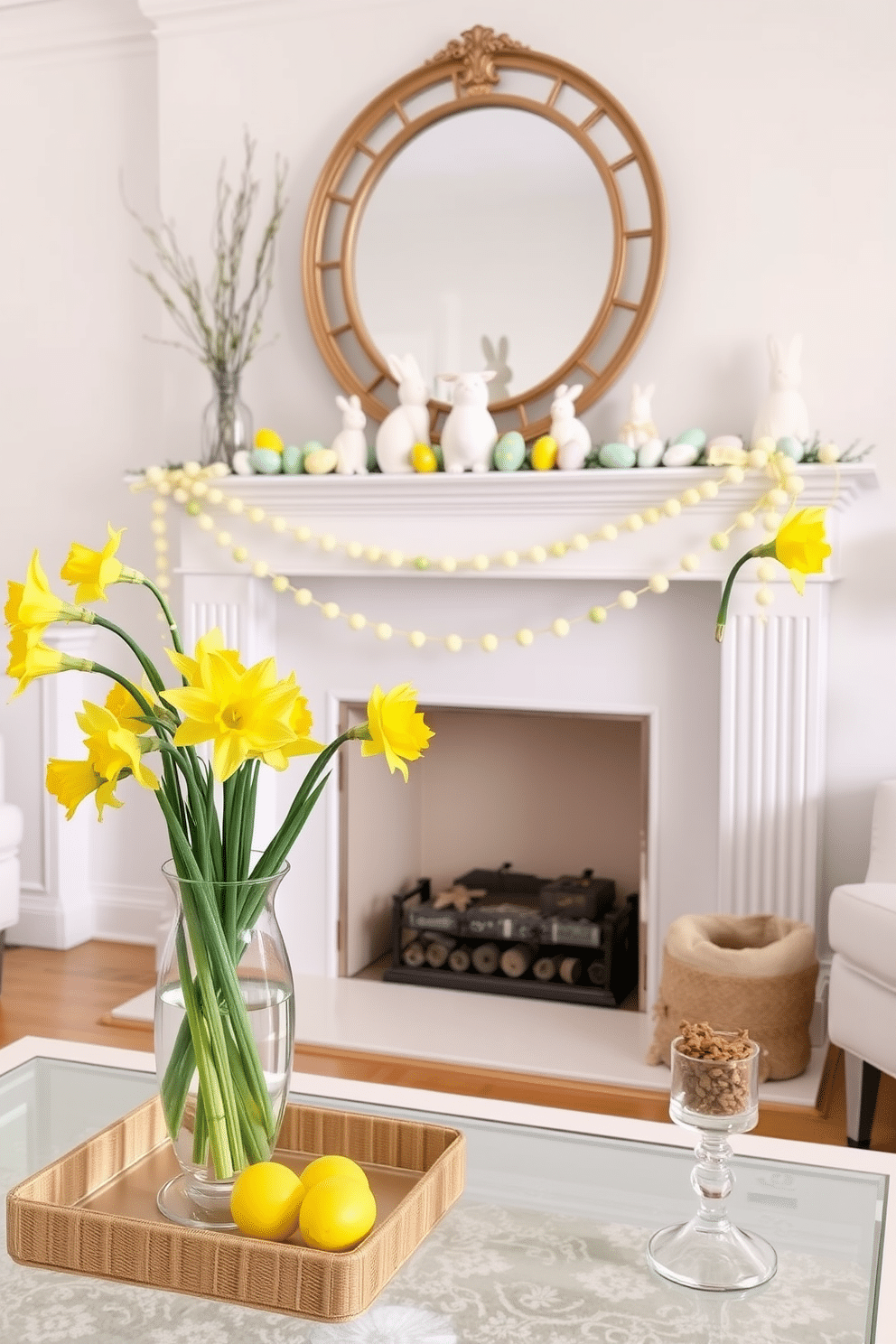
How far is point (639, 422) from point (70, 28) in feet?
6.67

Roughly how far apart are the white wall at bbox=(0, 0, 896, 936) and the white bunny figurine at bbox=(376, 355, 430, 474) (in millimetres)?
313

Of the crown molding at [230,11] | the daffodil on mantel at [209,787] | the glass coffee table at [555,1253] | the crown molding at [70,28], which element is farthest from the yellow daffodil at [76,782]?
the crown molding at [70,28]

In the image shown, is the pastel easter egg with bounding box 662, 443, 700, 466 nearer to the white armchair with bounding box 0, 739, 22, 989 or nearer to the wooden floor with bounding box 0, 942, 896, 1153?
the wooden floor with bounding box 0, 942, 896, 1153

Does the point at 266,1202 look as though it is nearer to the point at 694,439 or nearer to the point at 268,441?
the point at 694,439

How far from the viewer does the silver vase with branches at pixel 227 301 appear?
3387 mm

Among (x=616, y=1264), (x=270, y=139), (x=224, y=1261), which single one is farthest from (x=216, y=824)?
(x=270, y=139)

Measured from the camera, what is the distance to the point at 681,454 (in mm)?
2947

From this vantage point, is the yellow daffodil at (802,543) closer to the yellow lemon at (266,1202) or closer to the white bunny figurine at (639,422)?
the yellow lemon at (266,1202)

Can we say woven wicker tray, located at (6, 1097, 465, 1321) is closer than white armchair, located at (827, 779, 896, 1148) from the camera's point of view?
Yes

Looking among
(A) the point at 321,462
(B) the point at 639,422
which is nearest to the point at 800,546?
(B) the point at 639,422

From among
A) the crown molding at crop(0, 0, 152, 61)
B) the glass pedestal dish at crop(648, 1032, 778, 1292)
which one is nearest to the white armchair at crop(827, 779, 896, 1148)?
the glass pedestal dish at crop(648, 1032, 778, 1292)

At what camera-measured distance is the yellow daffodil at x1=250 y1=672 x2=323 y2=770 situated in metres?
1.07

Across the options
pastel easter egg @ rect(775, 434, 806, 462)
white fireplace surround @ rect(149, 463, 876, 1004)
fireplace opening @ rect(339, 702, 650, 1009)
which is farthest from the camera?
fireplace opening @ rect(339, 702, 650, 1009)

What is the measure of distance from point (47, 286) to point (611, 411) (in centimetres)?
175
